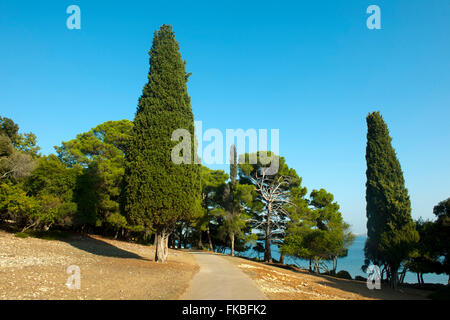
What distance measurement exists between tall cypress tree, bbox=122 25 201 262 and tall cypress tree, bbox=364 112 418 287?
17.1 meters

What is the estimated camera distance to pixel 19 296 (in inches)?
228

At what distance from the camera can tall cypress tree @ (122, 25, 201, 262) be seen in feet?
45.0

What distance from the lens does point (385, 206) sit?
22109mm

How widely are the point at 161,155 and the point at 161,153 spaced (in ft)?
0.38

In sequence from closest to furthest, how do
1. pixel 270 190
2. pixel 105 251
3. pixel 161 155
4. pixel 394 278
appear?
pixel 161 155
pixel 105 251
pixel 394 278
pixel 270 190

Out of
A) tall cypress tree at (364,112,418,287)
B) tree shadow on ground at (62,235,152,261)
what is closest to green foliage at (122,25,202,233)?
tree shadow on ground at (62,235,152,261)

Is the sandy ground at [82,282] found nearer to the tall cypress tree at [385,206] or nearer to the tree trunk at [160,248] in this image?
the tree trunk at [160,248]

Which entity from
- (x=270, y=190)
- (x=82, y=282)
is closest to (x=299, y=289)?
(x=82, y=282)

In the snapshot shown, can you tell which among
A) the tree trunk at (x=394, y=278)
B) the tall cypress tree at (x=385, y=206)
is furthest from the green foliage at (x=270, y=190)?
the tree trunk at (x=394, y=278)

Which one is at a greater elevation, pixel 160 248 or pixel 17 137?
pixel 17 137

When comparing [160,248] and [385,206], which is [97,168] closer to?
[160,248]
